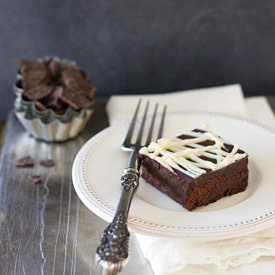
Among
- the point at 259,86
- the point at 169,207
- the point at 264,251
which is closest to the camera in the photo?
the point at 264,251

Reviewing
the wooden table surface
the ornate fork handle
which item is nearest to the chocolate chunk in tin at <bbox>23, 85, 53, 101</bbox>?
the wooden table surface

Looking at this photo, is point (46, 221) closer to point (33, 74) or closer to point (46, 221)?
point (46, 221)

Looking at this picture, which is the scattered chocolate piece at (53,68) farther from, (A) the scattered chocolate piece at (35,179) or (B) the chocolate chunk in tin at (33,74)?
(A) the scattered chocolate piece at (35,179)

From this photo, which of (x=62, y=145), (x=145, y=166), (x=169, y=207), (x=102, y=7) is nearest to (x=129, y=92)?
(x=102, y=7)

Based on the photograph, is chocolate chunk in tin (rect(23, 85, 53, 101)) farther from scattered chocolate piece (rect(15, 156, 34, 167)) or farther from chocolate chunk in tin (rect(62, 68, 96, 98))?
scattered chocolate piece (rect(15, 156, 34, 167))

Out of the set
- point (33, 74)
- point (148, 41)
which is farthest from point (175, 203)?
point (148, 41)

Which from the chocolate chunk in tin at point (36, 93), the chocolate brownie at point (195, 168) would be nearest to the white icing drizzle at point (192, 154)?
the chocolate brownie at point (195, 168)

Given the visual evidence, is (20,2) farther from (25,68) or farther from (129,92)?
(129,92)
